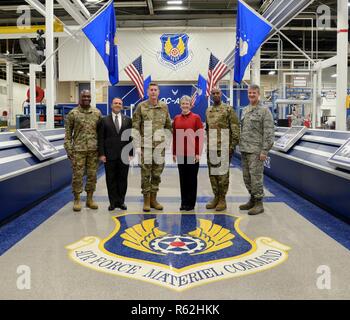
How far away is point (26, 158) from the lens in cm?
507

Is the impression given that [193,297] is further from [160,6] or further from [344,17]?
[160,6]

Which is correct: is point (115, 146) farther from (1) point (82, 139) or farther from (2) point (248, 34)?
(2) point (248, 34)

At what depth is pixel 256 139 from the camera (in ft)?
15.2

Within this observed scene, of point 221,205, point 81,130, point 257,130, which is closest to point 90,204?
point 81,130

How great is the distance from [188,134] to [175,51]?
13667 millimetres

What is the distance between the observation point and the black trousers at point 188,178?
15.9 feet

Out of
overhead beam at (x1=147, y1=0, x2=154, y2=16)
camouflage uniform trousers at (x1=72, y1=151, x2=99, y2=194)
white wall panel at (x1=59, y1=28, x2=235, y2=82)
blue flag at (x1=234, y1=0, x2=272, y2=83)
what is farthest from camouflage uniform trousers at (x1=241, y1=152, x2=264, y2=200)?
white wall panel at (x1=59, y1=28, x2=235, y2=82)

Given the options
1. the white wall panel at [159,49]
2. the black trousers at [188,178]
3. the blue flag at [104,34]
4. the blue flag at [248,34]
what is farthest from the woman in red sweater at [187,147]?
the white wall panel at [159,49]

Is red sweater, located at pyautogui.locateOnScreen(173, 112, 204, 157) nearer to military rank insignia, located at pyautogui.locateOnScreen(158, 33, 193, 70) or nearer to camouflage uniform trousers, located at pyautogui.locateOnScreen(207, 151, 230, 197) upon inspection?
camouflage uniform trousers, located at pyautogui.locateOnScreen(207, 151, 230, 197)

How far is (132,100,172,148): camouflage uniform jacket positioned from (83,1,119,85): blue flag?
2235mm

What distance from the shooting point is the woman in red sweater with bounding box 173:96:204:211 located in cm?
476

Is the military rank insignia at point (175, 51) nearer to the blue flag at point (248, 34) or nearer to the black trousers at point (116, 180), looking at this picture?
the blue flag at point (248, 34)
